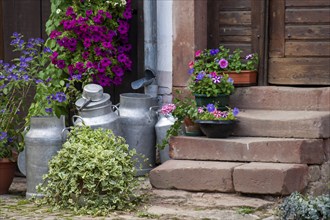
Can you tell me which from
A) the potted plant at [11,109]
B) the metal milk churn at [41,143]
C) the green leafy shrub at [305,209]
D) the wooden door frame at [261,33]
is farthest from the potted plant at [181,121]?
the green leafy shrub at [305,209]

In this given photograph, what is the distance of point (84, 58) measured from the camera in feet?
26.2

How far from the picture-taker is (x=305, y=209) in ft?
19.0

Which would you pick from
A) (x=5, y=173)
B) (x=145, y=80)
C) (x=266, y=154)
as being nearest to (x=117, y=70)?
(x=145, y=80)

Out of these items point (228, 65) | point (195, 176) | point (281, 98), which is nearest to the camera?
point (195, 176)

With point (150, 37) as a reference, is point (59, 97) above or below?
below

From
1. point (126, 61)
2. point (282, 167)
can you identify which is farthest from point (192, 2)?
point (282, 167)

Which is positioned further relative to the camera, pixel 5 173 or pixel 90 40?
pixel 90 40

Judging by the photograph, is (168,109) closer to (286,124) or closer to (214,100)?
(214,100)

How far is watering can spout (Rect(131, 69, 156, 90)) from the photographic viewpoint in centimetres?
805

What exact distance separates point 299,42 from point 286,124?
97 cm

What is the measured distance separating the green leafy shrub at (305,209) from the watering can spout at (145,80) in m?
2.49

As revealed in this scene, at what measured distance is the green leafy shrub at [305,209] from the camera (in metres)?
5.79

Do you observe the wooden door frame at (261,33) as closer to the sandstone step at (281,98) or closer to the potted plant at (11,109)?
the sandstone step at (281,98)

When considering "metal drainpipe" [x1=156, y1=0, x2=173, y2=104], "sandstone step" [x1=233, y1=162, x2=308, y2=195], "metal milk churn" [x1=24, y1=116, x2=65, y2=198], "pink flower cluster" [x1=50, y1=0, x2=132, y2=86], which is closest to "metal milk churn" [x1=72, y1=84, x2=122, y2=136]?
"metal milk churn" [x1=24, y1=116, x2=65, y2=198]
